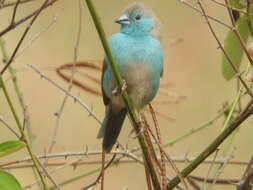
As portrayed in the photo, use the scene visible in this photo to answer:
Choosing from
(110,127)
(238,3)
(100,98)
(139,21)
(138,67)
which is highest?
(238,3)

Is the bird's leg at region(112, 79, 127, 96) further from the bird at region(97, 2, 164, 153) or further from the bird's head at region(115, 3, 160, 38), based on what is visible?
the bird's head at region(115, 3, 160, 38)

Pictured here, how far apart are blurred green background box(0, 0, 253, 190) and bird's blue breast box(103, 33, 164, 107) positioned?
2.69m

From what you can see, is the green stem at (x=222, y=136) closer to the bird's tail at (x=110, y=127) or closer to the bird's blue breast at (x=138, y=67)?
the bird's tail at (x=110, y=127)

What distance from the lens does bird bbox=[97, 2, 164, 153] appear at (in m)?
3.12

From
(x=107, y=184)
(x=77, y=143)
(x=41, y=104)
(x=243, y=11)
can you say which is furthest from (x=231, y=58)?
(x=41, y=104)

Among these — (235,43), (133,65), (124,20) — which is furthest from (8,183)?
(124,20)

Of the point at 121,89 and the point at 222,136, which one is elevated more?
the point at 121,89

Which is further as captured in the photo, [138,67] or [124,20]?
[124,20]

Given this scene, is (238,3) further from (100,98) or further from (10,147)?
(100,98)

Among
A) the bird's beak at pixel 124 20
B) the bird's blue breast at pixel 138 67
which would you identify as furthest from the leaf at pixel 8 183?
the bird's beak at pixel 124 20

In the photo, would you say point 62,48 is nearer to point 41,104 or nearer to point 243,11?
point 41,104

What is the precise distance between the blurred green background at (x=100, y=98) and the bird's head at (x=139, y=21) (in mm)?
2585

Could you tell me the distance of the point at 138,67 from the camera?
3.16m

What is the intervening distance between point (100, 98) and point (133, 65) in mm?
3787
